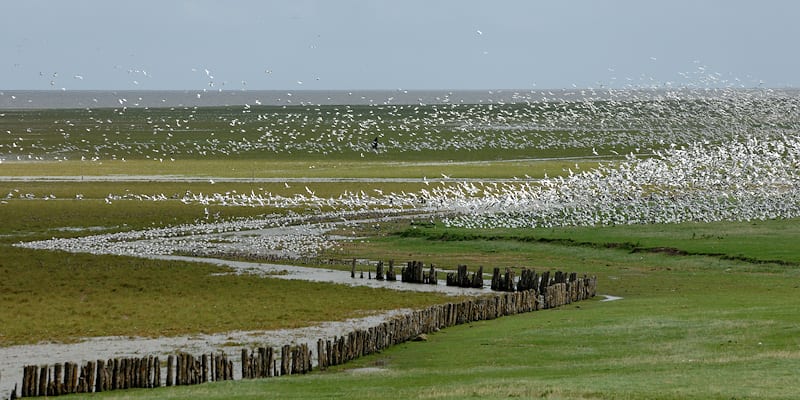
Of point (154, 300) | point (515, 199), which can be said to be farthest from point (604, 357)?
point (515, 199)

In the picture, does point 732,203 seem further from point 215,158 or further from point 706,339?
point 215,158

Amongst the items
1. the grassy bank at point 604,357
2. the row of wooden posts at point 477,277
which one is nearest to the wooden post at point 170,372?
the grassy bank at point 604,357

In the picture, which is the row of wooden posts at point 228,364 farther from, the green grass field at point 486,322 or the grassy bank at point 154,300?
the grassy bank at point 154,300

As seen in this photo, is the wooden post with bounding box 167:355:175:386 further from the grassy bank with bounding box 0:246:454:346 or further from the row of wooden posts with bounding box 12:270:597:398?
the grassy bank with bounding box 0:246:454:346

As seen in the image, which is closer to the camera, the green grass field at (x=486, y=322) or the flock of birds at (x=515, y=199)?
the green grass field at (x=486, y=322)

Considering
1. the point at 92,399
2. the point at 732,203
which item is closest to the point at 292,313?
the point at 92,399

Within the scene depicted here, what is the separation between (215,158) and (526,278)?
8211 centimetres

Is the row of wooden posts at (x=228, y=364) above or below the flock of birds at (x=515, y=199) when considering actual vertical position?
above

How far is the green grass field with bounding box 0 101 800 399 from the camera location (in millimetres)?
21406

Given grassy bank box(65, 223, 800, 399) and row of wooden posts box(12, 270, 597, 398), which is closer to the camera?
grassy bank box(65, 223, 800, 399)

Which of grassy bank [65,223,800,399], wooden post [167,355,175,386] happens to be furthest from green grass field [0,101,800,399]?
wooden post [167,355,175,386]

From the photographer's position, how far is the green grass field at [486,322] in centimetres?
2141

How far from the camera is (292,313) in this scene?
34031 mm

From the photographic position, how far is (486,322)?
3148cm
